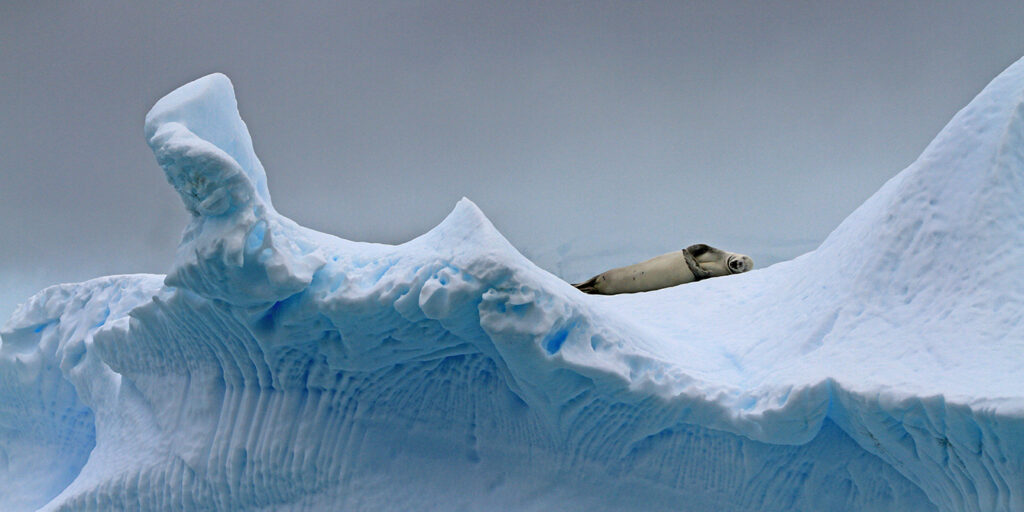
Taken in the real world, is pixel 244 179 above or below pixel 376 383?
above

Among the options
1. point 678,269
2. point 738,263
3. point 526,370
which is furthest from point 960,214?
point 678,269

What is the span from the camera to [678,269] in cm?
296

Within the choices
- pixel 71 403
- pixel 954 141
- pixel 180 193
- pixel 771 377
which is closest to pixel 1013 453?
pixel 771 377

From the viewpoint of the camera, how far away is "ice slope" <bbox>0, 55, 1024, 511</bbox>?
1.19 meters

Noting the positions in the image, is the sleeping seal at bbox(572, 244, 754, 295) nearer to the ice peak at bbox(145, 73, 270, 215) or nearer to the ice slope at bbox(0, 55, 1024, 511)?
the ice slope at bbox(0, 55, 1024, 511)

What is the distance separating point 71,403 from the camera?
1.93m

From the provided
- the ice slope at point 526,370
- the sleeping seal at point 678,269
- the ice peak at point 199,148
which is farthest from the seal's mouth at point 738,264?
the ice peak at point 199,148

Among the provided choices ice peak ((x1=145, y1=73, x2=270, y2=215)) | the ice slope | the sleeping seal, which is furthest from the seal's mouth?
ice peak ((x1=145, y1=73, x2=270, y2=215))

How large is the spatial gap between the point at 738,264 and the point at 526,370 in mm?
1823

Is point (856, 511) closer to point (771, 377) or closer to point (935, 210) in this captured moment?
point (771, 377)

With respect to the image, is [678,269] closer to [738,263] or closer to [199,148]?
[738,263]

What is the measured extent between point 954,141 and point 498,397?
3.14ft

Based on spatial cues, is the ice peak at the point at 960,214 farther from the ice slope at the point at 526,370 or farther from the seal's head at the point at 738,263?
the seal's head at the point at 738,263

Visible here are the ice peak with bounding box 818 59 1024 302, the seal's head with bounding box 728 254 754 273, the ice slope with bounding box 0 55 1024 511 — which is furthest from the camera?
the seal's head with bounding box 728 254 754 273
